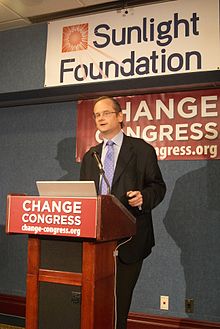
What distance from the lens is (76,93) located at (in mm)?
3375

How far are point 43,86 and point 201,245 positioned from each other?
210 cm

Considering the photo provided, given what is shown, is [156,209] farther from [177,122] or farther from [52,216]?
[52,216]

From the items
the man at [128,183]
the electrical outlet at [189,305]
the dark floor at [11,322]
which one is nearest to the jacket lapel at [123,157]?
the man at [128,183]

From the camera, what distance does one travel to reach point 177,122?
3160 millimetres

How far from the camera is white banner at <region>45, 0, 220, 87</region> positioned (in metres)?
2.99

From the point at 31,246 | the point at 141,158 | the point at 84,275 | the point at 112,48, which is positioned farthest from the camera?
the point at 112,48

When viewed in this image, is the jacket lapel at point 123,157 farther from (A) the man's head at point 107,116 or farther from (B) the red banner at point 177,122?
(B) the red banner at point 177,122

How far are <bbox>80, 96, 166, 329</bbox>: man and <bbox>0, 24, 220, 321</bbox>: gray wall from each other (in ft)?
3.51

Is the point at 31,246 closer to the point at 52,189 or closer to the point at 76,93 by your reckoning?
the point at 52,189

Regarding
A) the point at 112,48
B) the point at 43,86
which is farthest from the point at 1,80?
the point at 112,48

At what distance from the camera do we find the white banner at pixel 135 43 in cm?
299

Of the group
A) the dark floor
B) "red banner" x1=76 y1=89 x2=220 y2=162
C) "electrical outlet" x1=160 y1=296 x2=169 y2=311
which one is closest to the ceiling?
"red banner" x1=76 y1=89 x2=220 y2=162

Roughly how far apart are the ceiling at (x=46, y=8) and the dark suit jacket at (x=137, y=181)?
1.72m

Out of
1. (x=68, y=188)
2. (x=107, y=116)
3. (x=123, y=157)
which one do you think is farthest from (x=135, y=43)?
(x=68, y=188)
